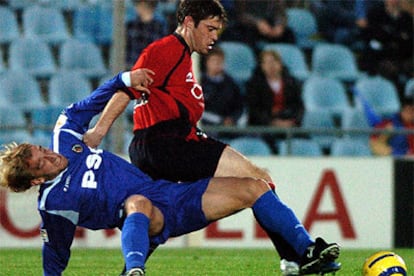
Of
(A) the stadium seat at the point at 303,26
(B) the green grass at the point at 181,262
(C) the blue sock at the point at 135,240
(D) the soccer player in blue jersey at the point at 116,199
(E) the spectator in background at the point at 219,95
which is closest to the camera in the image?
(C) the blue sock at the point at 135,240

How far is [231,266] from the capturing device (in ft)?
29.5

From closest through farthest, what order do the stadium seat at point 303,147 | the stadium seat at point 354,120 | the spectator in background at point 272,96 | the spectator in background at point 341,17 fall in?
the stadium seat at point 303,147 → the spectator in background at point 272,96 → the stadium seat at point 354,120 → the spectator in background at point 341,17

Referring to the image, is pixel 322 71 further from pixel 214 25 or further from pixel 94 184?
pixel 94 184

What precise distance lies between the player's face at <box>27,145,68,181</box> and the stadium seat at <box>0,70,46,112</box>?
8.45 m

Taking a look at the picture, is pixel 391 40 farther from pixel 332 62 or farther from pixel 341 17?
pixel 332 62

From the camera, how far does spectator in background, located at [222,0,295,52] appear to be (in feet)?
50.3

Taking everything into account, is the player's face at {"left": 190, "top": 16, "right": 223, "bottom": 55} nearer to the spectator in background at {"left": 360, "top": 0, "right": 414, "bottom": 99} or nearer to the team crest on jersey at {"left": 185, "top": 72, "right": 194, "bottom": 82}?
the team crest on jersey at {"left": 185, "top": 72, "right": 194, "bottom": 82}

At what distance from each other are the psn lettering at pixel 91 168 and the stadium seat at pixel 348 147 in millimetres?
7958

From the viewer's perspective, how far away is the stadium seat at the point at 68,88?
48.5 feet

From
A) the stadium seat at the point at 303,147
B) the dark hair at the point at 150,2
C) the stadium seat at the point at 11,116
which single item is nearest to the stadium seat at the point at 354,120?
the stadium seat at the point at 303,147

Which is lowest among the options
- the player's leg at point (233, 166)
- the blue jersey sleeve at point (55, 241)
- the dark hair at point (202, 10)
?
the blue jersey sleeve at point (55, 241)

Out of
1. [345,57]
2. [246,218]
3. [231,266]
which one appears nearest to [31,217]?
[246,218]

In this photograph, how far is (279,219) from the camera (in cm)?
645

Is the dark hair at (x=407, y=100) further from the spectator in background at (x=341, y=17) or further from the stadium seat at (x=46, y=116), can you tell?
the stadium seat at (x=46, y=116)
